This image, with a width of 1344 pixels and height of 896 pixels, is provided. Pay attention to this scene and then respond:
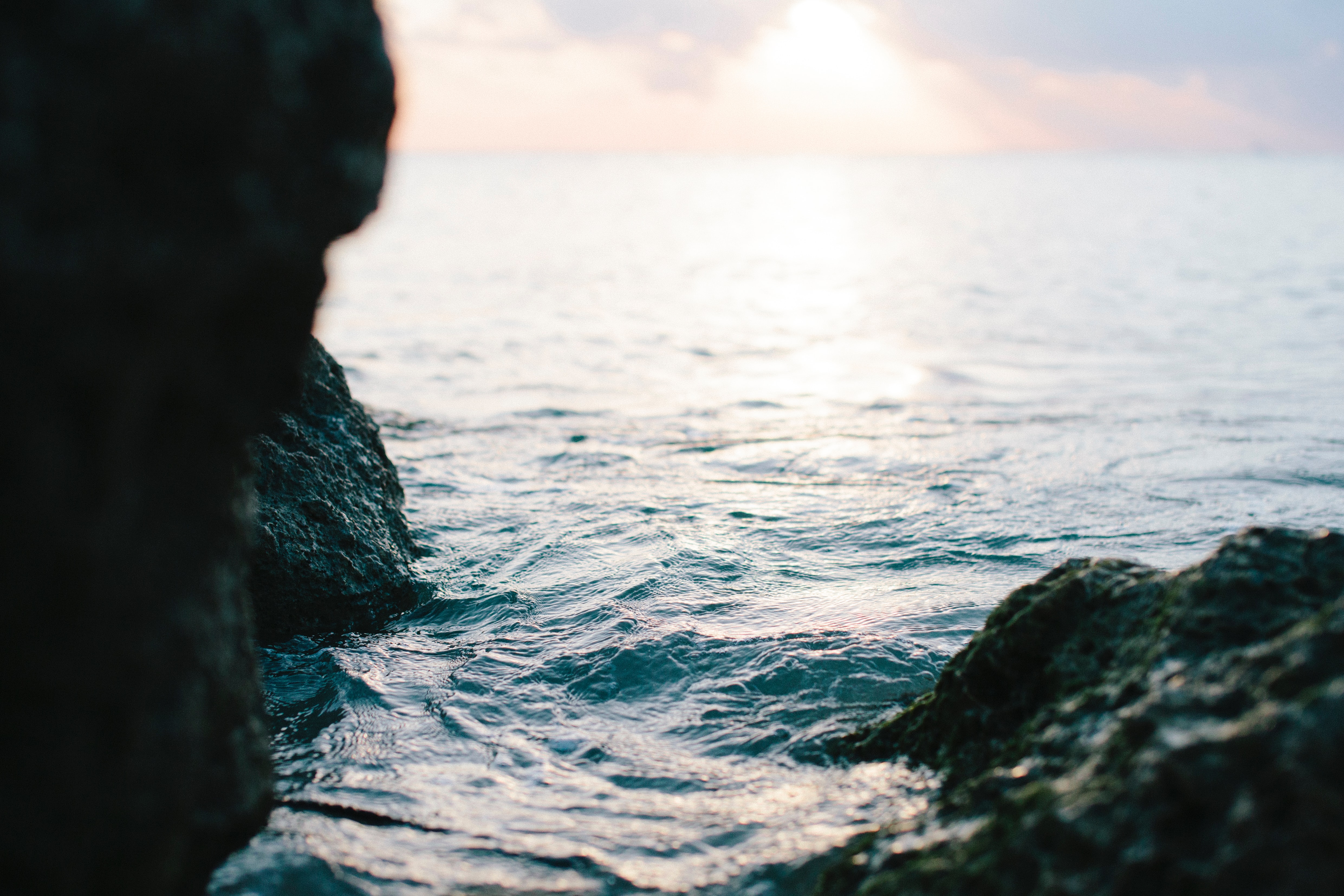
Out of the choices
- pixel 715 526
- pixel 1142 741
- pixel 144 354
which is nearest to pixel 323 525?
pixel 715 526

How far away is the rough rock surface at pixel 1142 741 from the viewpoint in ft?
5.31

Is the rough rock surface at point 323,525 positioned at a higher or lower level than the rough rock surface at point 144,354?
lower

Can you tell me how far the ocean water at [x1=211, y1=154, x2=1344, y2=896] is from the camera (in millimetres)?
2793

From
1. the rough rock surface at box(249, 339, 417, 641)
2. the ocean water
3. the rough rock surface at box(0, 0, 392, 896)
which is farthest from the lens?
the rough rock surface at box(249, 339, 417, 641)

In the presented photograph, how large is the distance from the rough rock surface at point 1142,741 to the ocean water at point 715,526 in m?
0.35

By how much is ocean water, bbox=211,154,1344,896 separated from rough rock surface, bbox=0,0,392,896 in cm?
61

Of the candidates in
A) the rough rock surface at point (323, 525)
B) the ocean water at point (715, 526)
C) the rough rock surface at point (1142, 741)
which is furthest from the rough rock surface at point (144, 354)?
the rough rock surface at point (323, 525)

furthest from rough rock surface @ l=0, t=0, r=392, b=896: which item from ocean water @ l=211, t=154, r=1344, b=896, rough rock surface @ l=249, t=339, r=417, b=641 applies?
rough rock surface @ l=249, t=339, r=417, b=641

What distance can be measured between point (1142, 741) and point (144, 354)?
196 cm

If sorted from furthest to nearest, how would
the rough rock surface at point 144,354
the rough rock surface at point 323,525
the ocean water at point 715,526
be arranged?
the rough rock surface at point 323,525 < the ocean water at point 715,526 < the rough rock surface at point 144,354

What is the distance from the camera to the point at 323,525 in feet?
14.3

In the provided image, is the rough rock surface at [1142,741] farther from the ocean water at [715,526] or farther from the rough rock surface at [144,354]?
the rough rock surface at [144,354]

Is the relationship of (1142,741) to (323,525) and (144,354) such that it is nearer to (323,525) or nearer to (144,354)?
(144,354)

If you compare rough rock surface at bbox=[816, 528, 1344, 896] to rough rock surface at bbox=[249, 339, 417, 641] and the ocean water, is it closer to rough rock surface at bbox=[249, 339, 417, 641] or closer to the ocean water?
the ocean water
